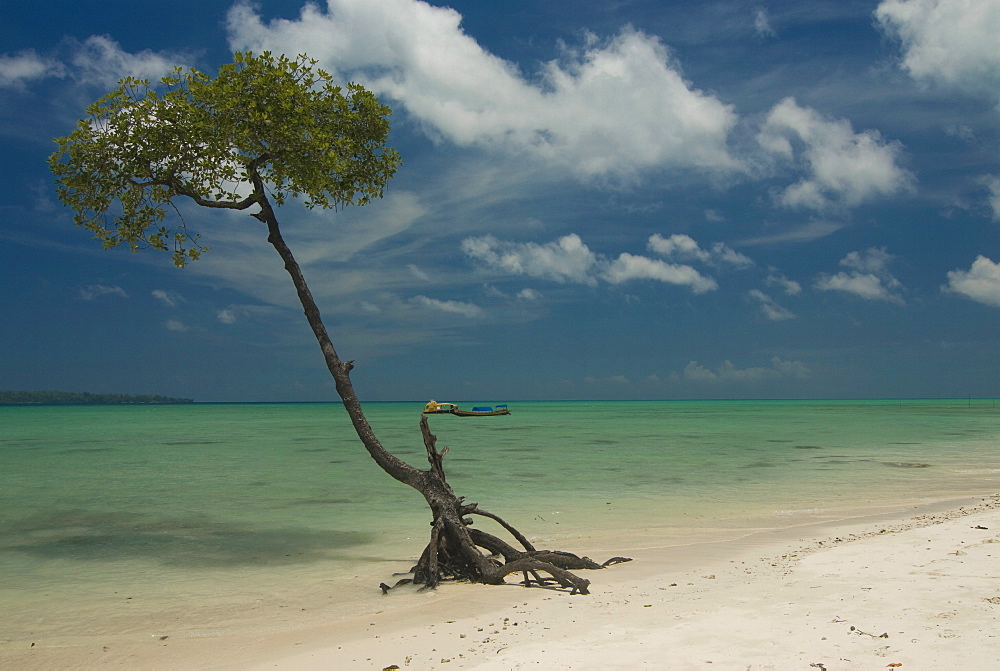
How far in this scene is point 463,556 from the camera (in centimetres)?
909

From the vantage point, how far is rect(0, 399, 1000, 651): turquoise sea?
28.6 feet

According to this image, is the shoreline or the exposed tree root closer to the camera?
the shoreline

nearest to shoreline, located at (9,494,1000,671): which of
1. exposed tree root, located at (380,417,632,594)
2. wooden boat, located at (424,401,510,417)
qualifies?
exposed tree root, located at (380,417,632,594)

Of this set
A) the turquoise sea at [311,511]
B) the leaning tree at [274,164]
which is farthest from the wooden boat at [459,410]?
the leaning tree at [274,164]

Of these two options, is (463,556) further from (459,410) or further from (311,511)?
(459,410)

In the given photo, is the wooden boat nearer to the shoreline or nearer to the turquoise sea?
the turquoise sea

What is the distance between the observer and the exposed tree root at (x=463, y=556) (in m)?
8.53

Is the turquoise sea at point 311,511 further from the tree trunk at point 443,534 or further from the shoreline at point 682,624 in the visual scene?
the tree trunk at point 443,534

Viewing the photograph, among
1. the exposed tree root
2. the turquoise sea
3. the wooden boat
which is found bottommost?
the wooden boat

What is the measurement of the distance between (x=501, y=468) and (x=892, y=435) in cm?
3020

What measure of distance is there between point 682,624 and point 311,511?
11.8 m

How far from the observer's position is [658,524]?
541 inches

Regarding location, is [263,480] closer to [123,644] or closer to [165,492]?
[165,492]

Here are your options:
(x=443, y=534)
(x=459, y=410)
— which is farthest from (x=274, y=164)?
(x=459, y=410)
